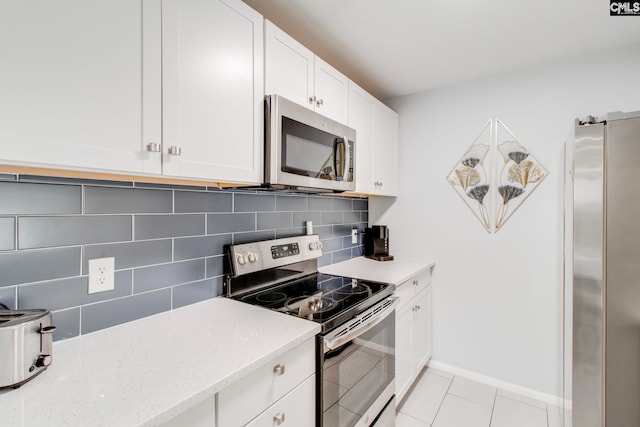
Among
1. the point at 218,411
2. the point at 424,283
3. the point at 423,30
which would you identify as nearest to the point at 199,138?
the point at 218,411

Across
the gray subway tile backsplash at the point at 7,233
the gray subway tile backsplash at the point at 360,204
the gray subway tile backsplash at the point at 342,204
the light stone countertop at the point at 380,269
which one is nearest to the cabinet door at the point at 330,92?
the gray subway tile backsplash at the point at 342,204

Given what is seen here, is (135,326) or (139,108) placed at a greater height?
(139,108)

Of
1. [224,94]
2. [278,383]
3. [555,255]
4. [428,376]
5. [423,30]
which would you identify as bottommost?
[428,376]

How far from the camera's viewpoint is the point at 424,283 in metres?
2.35

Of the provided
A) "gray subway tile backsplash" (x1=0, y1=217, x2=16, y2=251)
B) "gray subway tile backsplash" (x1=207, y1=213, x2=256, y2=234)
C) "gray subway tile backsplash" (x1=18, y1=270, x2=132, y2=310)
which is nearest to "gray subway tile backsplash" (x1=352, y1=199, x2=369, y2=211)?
"gray subway tile backsplash" (x1=207, y1=213, x2=256, y2=234)

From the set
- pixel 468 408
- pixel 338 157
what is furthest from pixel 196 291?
pixel 468 408

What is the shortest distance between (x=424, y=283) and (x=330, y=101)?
5.05ft

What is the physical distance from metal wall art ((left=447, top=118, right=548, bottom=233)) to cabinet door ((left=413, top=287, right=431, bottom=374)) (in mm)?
732

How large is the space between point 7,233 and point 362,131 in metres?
1.82

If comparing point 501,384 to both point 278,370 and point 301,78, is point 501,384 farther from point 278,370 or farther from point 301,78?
point 301,78

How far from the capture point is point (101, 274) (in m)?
1.10

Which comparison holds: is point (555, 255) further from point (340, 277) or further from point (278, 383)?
point (278, 383)

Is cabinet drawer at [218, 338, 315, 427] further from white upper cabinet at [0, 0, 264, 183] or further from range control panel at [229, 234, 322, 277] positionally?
white upper cabinet at [0, 0, 264, 183]

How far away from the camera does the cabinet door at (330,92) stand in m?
1.65
